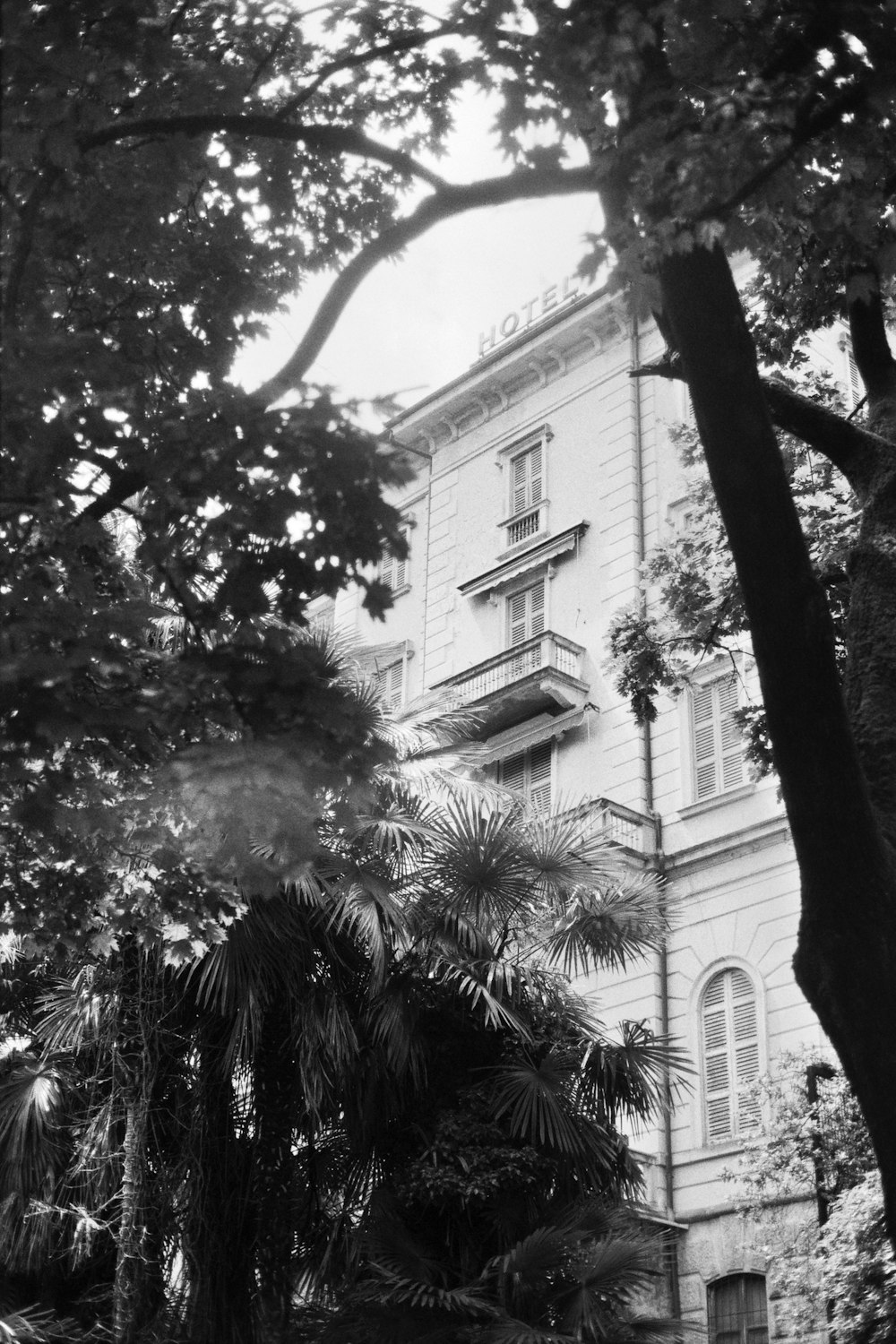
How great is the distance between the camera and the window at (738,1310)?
18125 mm

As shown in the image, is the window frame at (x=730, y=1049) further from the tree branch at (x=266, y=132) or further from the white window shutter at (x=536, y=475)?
the tree branch at (x=266, y=132)

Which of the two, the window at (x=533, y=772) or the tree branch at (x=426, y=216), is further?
the window at (x=533, y=772)

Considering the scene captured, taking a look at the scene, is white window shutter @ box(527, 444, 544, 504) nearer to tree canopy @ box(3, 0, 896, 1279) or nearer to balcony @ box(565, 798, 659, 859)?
balcony @ box(565, 798, 659, 859)

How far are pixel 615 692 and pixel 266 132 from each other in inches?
558

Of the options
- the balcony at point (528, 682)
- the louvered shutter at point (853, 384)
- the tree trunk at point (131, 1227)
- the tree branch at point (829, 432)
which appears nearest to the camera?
the tree branch at point (829, 432)

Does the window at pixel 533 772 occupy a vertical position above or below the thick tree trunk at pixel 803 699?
above

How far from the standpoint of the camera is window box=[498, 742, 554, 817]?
24500 mm

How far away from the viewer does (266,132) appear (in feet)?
22.6

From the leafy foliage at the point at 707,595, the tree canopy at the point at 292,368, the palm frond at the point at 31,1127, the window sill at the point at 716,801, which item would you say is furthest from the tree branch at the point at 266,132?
the window sill at the point at 716,801

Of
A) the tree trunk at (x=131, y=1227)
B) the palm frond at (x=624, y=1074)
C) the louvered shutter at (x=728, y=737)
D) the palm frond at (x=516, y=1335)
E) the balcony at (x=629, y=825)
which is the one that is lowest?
the palm frond at (x=516, y=1335)

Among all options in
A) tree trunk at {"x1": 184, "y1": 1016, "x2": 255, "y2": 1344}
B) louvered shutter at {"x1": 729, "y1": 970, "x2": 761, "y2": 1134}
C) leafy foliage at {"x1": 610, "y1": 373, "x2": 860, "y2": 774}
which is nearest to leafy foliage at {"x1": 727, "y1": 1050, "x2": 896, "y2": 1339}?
louvered shutter at {"x1": 729, "y1": 970, "x2": 761, "y2": 1134}

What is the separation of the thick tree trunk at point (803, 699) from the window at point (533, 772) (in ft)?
60.5

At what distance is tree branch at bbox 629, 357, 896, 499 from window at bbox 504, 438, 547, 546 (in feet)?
62.0

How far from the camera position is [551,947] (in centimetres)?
1325
